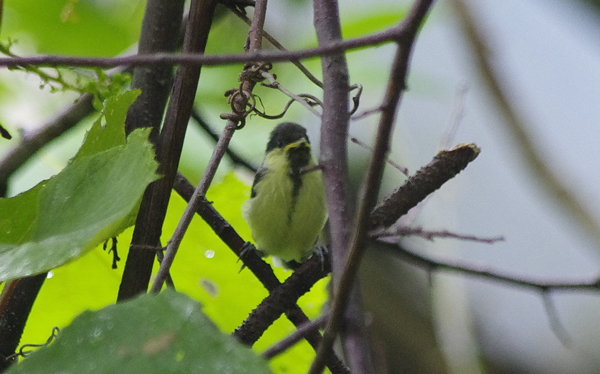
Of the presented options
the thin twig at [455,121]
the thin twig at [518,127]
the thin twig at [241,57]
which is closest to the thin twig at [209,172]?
the thin twig at [241,57]

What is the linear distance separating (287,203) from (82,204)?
728 mm

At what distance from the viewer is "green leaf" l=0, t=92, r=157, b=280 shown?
0.32 m

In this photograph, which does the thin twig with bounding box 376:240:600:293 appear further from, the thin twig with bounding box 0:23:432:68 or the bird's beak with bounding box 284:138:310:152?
the bird's beak with bounding box 284:138:310:152

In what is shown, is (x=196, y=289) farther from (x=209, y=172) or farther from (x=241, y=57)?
(x=241, y=57)

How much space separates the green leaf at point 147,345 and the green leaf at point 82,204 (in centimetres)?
5

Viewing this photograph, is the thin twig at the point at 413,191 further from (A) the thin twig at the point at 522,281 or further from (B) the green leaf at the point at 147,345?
(B) the green leaf at the point at 147,345

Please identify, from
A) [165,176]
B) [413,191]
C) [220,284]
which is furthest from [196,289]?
[413,191]

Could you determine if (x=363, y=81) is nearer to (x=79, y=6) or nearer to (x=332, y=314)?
(x=79, y=6)

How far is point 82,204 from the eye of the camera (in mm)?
350

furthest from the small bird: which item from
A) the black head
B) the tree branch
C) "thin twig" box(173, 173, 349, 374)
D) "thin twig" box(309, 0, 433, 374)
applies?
"thin twig" box(309, 0, 433, 374)

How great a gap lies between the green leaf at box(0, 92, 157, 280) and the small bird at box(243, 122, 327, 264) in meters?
0.66

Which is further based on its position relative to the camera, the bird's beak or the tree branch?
the bird's beak

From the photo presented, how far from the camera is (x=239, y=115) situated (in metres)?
0.56

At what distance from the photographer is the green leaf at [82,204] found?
1.04ft
